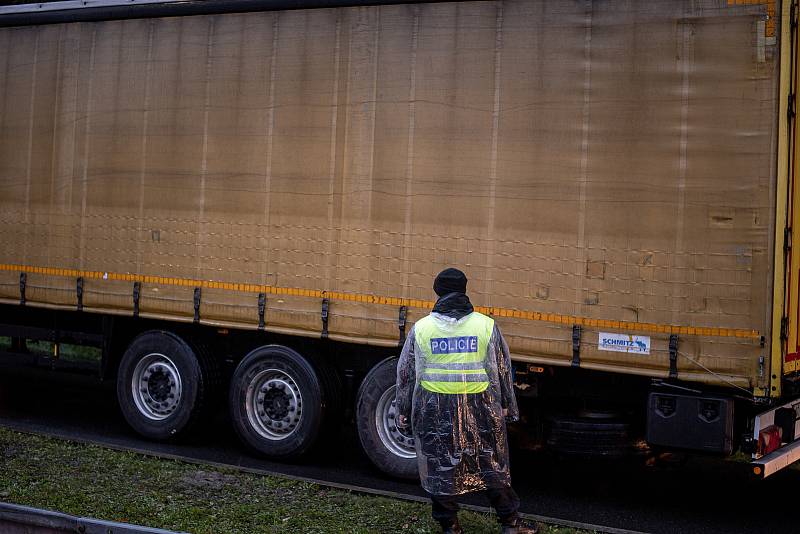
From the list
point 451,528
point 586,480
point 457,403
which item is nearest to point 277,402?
point 586,480

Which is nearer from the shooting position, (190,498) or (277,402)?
(190,498)

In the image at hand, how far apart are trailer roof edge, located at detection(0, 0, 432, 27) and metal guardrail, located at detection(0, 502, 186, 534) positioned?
4.93 metres

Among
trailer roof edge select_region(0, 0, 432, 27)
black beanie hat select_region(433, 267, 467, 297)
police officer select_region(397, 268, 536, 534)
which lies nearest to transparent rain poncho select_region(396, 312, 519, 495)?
police officer select_region(397, 268, 536, 534)

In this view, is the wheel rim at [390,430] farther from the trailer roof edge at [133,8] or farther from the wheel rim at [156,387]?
the trailer roof edge at [133,8]

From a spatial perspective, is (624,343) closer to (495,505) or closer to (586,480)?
(495,505)

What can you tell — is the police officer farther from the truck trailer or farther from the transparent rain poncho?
the truck trailer

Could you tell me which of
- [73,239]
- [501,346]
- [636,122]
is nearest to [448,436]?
[501,346]

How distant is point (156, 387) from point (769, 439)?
5707mm

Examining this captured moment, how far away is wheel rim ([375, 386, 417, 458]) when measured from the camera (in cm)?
891

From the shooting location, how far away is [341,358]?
9.50 metres

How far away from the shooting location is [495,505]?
664 centimetres

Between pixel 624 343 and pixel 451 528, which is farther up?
pixel 624 343

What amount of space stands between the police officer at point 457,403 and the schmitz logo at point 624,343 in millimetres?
Result: 1517

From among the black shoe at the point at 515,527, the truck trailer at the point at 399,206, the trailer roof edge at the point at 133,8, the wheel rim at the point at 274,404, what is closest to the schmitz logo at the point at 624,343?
the truck trailer at the point at 399,206
